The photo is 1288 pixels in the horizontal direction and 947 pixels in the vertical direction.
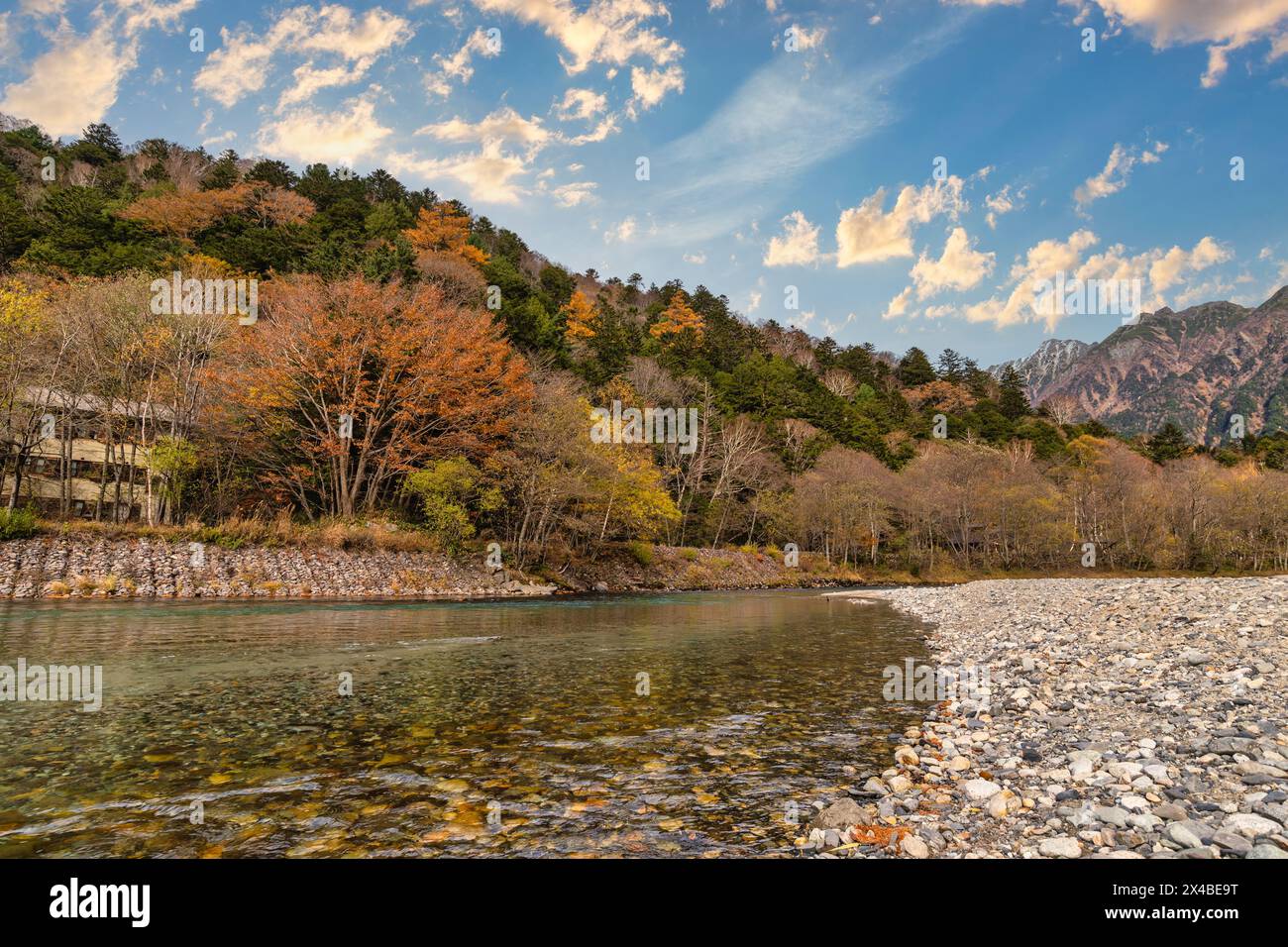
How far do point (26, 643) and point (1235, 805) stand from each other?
21030 mm

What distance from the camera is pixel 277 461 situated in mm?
36781

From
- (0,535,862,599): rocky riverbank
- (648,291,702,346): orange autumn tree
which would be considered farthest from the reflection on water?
(648,291,702,346): orange autumn tree

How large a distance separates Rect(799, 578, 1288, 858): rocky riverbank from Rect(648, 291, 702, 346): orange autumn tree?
251 ft

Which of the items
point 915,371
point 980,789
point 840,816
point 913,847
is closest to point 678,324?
point 915,371

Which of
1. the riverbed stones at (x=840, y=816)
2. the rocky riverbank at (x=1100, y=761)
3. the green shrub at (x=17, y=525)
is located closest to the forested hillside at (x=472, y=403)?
the green shrub at (x=17, y=525)

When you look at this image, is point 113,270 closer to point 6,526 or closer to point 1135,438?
point 6,526

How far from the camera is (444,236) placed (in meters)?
74.7

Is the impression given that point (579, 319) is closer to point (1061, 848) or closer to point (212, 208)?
point (212, 208)

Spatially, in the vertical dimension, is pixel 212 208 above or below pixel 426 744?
above

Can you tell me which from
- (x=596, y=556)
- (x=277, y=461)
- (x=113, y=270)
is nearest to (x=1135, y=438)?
(x=596, y=556)

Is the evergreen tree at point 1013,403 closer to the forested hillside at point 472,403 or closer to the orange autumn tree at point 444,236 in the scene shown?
the forested hillside at point 472,403

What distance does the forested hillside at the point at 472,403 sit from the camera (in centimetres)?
3278

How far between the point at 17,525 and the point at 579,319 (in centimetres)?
6446

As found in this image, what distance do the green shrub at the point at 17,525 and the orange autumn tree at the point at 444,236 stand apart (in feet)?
164
